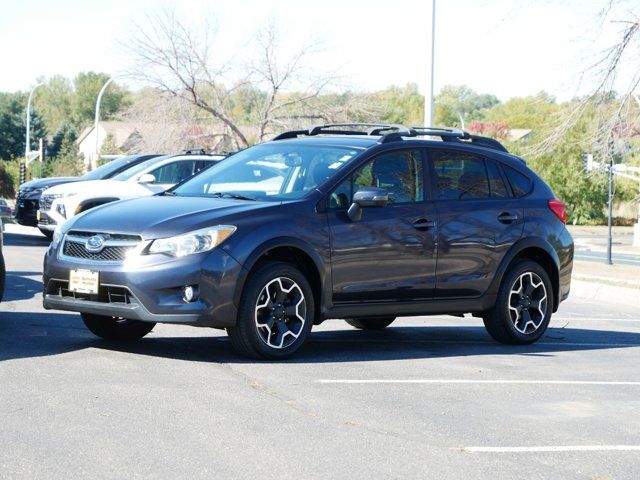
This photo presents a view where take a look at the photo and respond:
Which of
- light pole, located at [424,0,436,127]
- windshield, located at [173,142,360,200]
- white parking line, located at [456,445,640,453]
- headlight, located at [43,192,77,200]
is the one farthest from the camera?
light pole, located at [424,0,436,127]

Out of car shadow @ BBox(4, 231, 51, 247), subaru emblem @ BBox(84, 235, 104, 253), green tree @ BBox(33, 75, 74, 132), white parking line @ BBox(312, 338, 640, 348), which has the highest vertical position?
green tree @ BBox(33, 75, 74, 132)

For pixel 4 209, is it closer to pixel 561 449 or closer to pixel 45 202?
pixel 45 202

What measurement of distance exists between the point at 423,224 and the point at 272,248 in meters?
1.64

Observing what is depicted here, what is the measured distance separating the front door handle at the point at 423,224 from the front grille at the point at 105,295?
2.55 metres

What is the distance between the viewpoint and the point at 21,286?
13.7m

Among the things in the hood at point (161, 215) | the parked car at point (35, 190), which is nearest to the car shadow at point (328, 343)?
the hood at point (161, 215)

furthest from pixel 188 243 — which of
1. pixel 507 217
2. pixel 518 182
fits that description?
pixel 518 182

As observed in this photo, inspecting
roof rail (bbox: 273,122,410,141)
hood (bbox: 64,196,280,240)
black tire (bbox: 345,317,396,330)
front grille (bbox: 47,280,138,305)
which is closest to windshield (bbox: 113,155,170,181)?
black tire (bbox: 345,317,396,330)

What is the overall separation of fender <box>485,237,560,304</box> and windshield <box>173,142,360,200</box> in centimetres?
179

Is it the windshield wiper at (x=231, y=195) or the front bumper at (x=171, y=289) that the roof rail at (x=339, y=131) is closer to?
the windshield wiper at (x=231, y=195)

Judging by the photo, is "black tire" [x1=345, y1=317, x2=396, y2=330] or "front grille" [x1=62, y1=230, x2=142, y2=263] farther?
"black tire" [x1=345, y1=317, x2=396, y2=330]

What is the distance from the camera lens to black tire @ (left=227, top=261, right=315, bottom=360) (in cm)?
859

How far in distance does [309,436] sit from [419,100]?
435ft

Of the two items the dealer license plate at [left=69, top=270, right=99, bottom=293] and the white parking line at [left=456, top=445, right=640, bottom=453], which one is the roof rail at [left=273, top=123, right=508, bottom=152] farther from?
the white parking line at [left=456, top=445, right=640, bottom=453]
